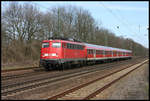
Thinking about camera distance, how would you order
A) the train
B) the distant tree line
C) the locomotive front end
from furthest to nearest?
the distant tree line → the train → the locomotive front end

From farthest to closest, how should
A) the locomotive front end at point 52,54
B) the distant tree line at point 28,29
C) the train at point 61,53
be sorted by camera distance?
the distant tree line at point 28,29
the train at point 61,53
the locomotive front end at point 52,54

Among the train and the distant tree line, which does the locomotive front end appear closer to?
the train

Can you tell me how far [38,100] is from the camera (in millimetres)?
7605

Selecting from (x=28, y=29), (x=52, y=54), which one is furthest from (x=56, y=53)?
(x=28, y=29)

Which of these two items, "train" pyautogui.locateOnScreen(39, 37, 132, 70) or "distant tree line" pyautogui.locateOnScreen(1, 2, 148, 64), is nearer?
"train" pyautogui.locateOnScreen(39, 37, 132, 70)

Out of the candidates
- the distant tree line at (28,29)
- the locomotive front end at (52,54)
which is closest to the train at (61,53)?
the locomotive front end at (52,54)

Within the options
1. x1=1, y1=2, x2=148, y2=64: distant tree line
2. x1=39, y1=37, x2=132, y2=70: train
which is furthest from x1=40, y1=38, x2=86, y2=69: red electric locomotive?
x1=1, y1=2, x2=148, y2=64: distant tree line

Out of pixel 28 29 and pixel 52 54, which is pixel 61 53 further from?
pixel 28 29

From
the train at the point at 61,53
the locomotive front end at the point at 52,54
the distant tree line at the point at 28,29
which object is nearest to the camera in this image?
the locomotive front end at the point at 52,54

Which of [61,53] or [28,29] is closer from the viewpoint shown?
[61,53]

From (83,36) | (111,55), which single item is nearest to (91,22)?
(83,36)

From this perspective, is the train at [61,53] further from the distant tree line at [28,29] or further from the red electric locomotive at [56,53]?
the distant tree line at [28,29]

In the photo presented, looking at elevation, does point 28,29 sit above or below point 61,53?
above

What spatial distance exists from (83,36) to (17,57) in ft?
79.9
